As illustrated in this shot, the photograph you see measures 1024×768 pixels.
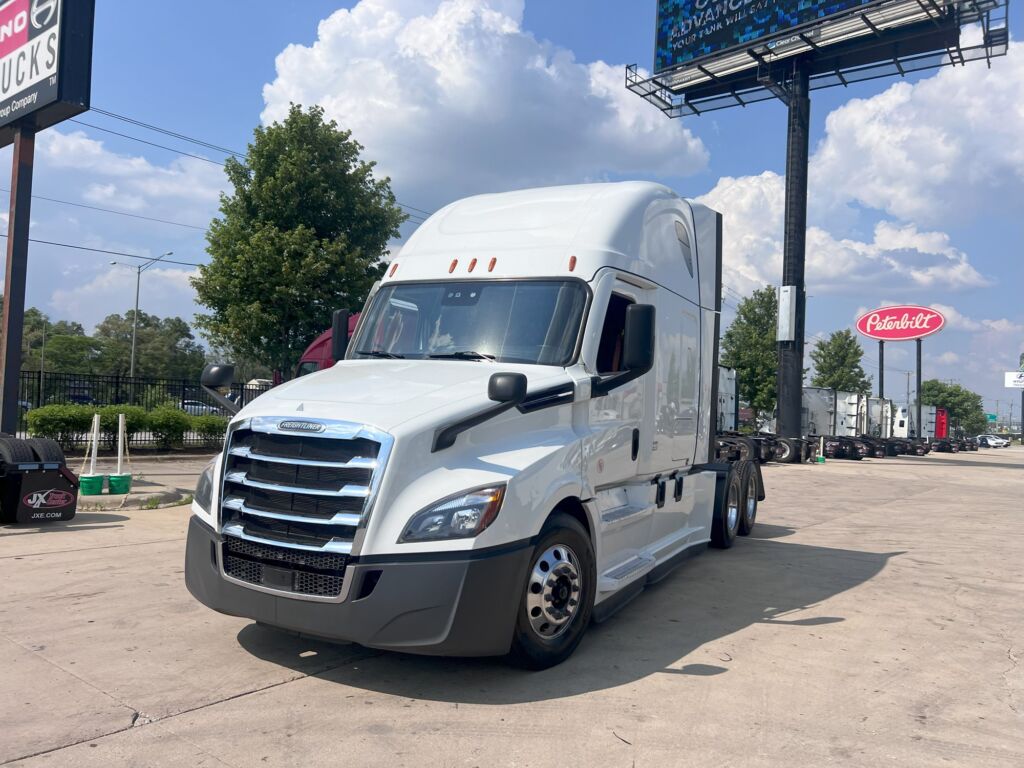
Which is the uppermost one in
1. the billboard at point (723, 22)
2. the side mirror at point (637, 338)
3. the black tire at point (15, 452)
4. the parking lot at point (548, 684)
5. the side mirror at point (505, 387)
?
the billboard at point (723, 22)

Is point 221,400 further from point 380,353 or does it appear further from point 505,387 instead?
point 505,387

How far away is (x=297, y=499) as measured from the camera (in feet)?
14.5

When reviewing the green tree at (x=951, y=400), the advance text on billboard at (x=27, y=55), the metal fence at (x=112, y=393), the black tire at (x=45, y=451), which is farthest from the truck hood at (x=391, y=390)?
the green tree at (x=951, y=400)

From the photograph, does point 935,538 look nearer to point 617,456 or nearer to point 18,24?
point 617,456

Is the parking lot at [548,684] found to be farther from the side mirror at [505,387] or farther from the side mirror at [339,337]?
the side mirror at [339,337]

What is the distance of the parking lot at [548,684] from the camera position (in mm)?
3742

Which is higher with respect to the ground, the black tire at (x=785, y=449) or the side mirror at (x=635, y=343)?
the side mirror at (x=635, y=343)

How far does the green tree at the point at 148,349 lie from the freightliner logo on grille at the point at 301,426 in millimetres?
70367

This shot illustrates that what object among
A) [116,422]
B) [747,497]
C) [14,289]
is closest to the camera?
[747,497]

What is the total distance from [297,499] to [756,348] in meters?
46.7

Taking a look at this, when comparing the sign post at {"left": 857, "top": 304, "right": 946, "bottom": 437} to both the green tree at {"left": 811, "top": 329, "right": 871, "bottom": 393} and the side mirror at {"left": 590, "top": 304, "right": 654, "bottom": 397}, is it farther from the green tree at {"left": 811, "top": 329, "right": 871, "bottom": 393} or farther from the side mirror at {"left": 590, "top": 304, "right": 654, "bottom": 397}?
the side mirror at {"left": 590, "top": 304, "right": 654, "bottom": 397}

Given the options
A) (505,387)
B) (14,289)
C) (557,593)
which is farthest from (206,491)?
(14,289)

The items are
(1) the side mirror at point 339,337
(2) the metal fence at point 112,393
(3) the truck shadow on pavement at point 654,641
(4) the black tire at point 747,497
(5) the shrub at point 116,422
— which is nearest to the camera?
(3) the truck shadow on pavement at point 654,641

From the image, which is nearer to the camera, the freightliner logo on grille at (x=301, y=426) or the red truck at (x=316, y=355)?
the freightliner logo on grille at (x=301, y=426)
